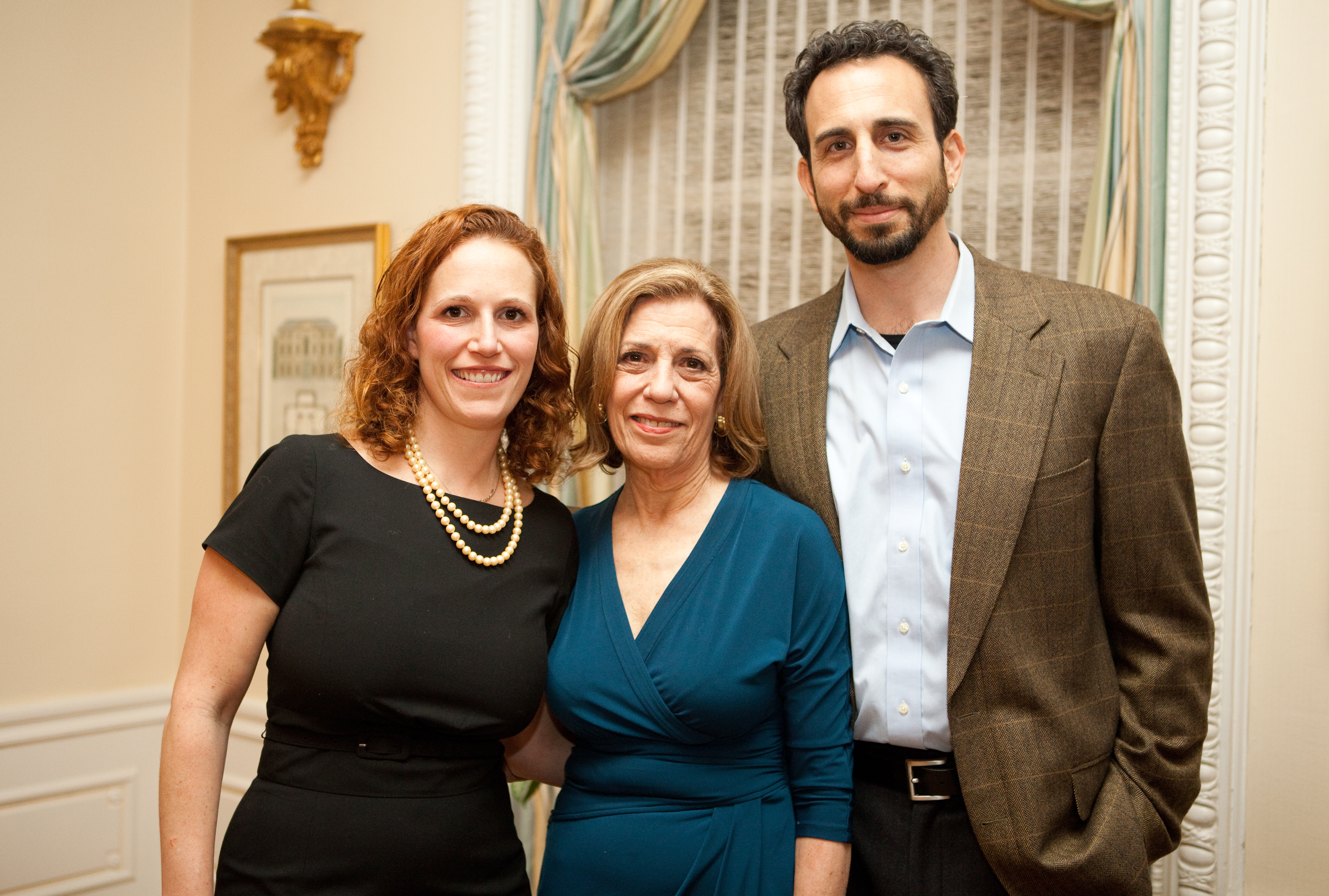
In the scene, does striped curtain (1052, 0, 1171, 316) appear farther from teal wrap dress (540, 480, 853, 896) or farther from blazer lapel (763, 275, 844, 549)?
teal wrap dress (540, 480, 853, 896)

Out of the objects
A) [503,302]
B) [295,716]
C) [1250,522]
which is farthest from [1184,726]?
[295,716]

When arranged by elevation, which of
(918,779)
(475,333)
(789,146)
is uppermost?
(789,146)

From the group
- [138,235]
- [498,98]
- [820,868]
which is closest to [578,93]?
[498,98]

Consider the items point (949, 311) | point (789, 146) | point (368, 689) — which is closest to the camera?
point (368, 689)

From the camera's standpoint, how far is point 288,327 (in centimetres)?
303

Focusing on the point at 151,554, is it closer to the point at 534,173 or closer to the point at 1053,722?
the point at 534,173

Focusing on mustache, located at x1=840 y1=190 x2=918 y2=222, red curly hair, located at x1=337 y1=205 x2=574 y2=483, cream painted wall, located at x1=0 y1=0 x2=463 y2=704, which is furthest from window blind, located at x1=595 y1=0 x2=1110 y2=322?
red curly hair, located at x1=337 y1=205 x2=574 y2=483

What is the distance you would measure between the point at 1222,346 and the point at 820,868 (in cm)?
129

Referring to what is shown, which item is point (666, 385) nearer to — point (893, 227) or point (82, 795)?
point (893, 227)

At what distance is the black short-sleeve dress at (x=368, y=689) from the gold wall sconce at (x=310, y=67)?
1.81 metres

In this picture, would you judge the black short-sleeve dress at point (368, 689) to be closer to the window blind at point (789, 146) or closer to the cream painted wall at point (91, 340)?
the window blind at point (789, 146)

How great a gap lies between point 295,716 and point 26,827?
1962 mm

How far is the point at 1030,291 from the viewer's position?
1.63 m

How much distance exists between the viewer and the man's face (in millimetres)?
1586
